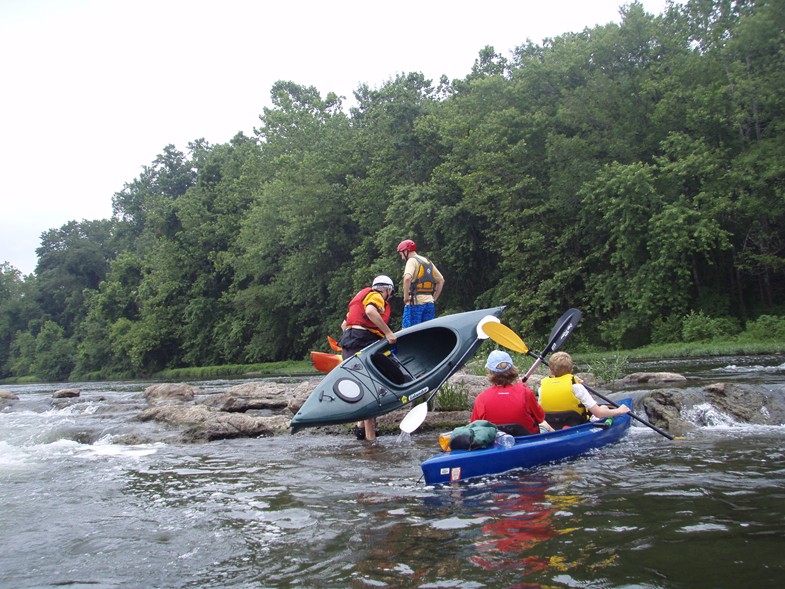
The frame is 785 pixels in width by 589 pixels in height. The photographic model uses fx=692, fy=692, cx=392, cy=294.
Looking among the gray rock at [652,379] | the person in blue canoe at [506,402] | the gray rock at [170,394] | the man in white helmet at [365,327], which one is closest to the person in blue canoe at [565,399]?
the person in blue canoe at [506,402]

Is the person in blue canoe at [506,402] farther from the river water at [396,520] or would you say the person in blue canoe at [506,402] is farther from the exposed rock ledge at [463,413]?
the exposed rock ledge at [463,413]

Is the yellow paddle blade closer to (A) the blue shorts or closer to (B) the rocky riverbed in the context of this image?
(A) the blue shorts

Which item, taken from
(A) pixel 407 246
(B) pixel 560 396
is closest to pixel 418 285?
(A) pixel 407 246

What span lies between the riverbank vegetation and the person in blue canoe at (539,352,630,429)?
44.9 feet

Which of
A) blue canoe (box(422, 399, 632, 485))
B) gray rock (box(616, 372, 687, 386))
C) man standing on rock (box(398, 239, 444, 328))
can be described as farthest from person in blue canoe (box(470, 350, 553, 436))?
gray rock (box(616, 372, 687, 386))

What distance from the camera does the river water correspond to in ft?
10.8

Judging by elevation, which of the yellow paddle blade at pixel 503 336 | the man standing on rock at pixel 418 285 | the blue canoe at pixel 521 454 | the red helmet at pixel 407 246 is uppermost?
the red helmet at pixel 407 246

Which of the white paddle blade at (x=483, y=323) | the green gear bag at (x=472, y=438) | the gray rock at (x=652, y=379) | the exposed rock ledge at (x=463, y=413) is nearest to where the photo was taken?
the green gear bag at (x=472, y=438)

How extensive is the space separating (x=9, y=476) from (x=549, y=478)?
4970mm

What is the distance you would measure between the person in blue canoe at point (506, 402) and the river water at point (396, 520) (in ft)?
1.36

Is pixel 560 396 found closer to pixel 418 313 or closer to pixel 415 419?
pixel 415 419

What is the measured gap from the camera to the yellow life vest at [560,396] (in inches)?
256

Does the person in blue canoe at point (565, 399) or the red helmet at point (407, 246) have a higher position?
the red helmet at point (407, 246)

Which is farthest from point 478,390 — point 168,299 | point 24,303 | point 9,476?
Answer: point 24,303
